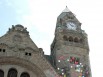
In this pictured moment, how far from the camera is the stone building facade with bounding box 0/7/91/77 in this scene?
2584 centimetres

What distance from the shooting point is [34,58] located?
26.7m

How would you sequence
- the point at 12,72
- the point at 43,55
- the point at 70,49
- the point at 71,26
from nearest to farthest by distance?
the point at 12,72, the point at 43,55, the point at 70,49, the point at 71,26

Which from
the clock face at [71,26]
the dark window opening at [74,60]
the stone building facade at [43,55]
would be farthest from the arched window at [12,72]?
the clock face at [71,26]

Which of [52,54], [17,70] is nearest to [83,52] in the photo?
[52,54]

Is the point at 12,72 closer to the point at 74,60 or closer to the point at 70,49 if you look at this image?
the point at 74,60

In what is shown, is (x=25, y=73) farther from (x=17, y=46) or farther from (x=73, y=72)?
(x=73, y=72)

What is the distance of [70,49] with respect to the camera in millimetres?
30266

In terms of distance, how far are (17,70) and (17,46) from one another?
7.83ft

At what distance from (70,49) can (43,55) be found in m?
4.02

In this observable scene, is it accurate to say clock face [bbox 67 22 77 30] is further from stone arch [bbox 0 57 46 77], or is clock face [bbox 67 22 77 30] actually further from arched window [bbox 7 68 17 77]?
arched window [bbox 7 68 17 77]

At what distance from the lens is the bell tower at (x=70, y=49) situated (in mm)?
28236

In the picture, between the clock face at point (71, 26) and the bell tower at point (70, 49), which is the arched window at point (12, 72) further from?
the clock face at point (71, 26)

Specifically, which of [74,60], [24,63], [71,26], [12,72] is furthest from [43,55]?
[71,26]

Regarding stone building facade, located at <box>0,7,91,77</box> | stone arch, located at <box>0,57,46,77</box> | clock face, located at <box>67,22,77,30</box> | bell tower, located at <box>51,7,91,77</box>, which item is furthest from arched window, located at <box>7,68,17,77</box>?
clock face, located at <box>67,22,77,30</box>
